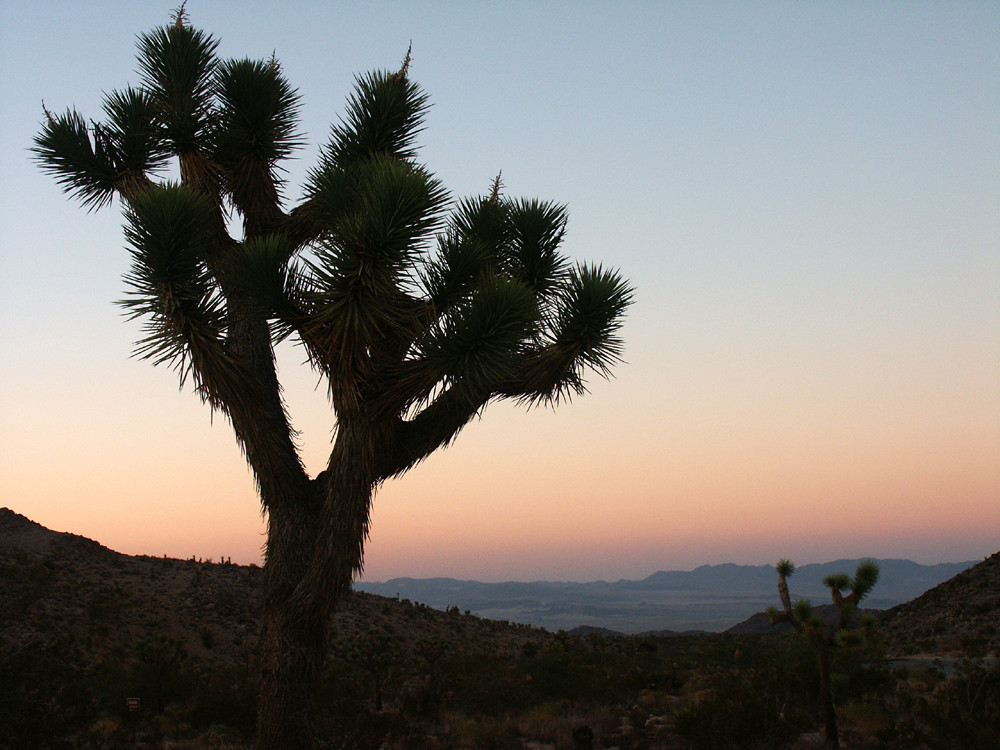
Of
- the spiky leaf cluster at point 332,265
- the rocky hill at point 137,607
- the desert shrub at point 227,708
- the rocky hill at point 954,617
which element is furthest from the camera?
the rocky hill at point 954,617

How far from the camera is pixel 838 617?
33.0ft

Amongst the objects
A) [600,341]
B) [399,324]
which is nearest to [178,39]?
[399,324]

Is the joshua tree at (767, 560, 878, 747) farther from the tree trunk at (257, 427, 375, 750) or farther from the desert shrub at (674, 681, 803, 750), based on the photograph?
the tree trunk at (257, 427, 375, 750)

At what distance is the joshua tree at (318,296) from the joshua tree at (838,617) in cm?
472

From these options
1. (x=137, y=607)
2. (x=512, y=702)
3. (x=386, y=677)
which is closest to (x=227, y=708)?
(x=386, y=677)

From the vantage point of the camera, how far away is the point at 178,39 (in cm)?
954

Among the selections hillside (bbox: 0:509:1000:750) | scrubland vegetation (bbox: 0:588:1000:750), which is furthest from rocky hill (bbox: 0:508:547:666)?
scrubland vegetation (bbox: 0:588:1000:750)

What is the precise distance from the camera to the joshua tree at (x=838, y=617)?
31.2ft

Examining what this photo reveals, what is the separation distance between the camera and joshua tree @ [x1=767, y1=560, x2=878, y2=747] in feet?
31.2

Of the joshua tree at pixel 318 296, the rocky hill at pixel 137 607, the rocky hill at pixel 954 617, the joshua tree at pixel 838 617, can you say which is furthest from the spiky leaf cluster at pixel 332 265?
the rocky hill at pixel 954 617

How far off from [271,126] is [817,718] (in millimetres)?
12213

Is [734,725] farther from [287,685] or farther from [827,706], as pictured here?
[287,685]

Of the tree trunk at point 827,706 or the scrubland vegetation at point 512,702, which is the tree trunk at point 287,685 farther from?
the tree trunk at point 827,706

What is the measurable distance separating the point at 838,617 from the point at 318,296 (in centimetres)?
838
